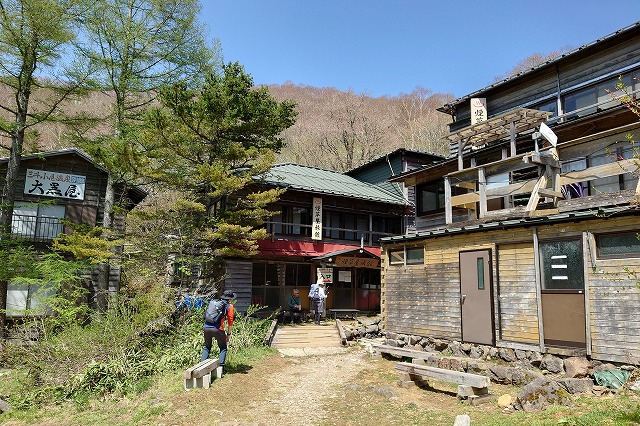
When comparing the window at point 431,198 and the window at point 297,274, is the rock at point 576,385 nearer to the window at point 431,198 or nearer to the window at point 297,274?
the window at point 431,198

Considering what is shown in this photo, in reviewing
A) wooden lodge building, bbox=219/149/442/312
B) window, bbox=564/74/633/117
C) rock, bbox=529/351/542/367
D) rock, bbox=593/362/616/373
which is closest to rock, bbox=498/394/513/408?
rock, bbox=593/362/616/373

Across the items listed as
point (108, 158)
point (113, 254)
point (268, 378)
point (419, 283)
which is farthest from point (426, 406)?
point (108, 158)

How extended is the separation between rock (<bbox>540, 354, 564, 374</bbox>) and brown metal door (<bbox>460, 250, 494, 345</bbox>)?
1373 millimetres

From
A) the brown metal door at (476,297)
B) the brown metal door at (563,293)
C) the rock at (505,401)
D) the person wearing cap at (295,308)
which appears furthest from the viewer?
the person wearing cap at (295,308)

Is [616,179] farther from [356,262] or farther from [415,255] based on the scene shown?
[356,262]

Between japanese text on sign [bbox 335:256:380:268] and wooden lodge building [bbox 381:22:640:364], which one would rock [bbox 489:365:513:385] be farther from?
japanese text on sign [bbox 335:256:380:268]

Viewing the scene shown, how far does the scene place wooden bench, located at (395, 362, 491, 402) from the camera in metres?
7.88

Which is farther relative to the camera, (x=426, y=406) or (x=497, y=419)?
(x=426, y=406)

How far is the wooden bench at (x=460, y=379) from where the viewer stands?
7883 millimetres

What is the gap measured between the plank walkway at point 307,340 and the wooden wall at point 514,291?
6.88 ft

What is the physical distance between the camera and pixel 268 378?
10.2 m

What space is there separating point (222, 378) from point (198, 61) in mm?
13314

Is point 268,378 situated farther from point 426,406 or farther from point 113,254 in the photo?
point 113,254

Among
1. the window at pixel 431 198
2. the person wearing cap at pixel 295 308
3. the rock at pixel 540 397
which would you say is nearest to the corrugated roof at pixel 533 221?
the rock at pixel 540 397
